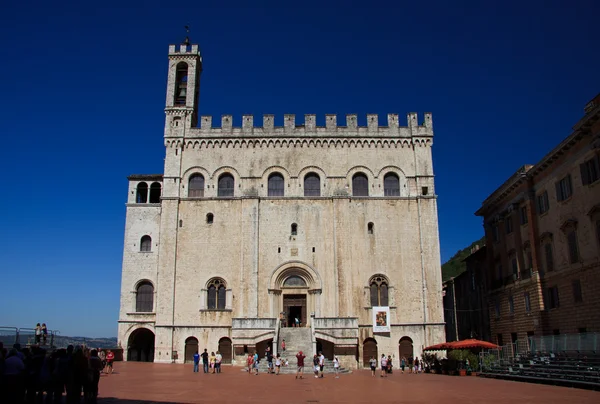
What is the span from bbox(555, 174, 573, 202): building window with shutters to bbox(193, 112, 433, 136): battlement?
499 inches

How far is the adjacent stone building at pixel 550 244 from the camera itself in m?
25.8

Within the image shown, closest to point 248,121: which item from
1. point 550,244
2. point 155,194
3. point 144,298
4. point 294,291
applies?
point 155,194

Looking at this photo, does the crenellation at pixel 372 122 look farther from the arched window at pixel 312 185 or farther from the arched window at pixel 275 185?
the arched window at pixel 275 185

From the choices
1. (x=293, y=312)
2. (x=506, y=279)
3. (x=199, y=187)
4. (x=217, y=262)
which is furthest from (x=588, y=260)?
(x=199, y=187)

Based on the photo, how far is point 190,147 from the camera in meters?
40.5

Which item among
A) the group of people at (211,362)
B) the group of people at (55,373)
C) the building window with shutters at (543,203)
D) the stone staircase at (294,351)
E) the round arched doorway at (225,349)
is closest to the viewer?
the group of people at (55,373)

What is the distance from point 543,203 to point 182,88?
91.9 ft

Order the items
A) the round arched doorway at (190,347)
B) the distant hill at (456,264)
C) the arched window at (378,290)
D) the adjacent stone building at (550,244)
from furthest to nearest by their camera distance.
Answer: the distant hill at (456,264)
the arched window at (378,290)
the round arched doorway at (190,347)
the adjacent stone building at (550,244)

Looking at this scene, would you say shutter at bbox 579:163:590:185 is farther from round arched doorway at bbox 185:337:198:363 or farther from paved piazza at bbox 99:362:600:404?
round arched doorway at bbox 185:337:198:363

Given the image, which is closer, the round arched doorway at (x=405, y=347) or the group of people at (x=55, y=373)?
the group of people at (x=55, y=373)

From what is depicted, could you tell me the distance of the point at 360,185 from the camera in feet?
130

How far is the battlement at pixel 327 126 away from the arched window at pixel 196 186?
12.1ft

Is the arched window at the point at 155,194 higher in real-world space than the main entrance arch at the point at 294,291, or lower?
higher

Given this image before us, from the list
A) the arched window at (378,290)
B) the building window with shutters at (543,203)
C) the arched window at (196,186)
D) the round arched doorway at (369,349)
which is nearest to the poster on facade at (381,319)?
the arched window at (378,290)
